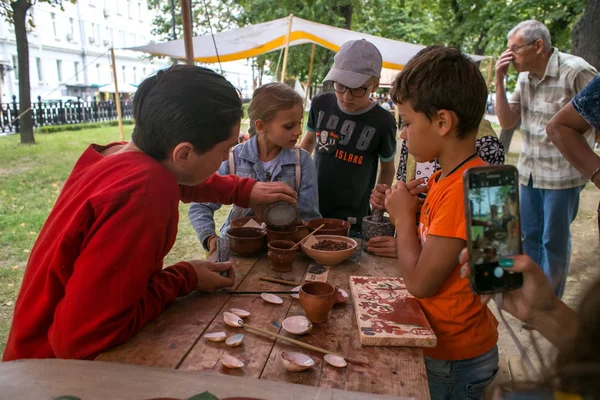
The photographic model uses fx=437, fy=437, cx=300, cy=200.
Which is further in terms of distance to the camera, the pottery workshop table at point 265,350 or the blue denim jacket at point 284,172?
the blue denim jacket at point 284,172

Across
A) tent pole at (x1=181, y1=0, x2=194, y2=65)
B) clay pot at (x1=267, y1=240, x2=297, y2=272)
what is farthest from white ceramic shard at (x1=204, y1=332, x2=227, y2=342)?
tent pole at (x1=181, y1=0, x2=194, y2=65)

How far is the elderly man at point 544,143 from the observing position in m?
3.45

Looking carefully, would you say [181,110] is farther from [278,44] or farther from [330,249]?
[278,44]

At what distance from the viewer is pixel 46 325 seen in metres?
1.34

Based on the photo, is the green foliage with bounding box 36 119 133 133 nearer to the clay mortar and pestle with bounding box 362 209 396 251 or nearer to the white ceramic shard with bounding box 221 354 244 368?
the clay mortar and pestle with bounding box 362 209 396 251

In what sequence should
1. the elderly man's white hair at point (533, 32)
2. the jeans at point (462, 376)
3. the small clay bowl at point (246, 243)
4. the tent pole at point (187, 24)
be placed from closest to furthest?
the jeans at point (462, 376) < the small clay bowl at point (246, 243) < the tent pole at point (187, 24) < the elderly man's white hair at point (533, 32)

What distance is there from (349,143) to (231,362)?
213 cm

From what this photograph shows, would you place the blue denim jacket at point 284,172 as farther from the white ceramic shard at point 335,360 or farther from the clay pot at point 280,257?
the white ceramic shard at point 335,360

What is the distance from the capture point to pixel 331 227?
232cm

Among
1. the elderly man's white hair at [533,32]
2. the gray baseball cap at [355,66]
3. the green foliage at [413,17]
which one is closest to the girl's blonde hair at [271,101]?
the gray baseball cap at [355,66]

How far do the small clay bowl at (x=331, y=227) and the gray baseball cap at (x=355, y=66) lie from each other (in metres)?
0.99

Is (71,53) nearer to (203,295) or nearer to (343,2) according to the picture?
(343,2)

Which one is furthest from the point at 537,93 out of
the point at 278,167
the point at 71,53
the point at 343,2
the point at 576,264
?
the point at 71,53

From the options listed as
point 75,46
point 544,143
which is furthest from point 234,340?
point 75,46
